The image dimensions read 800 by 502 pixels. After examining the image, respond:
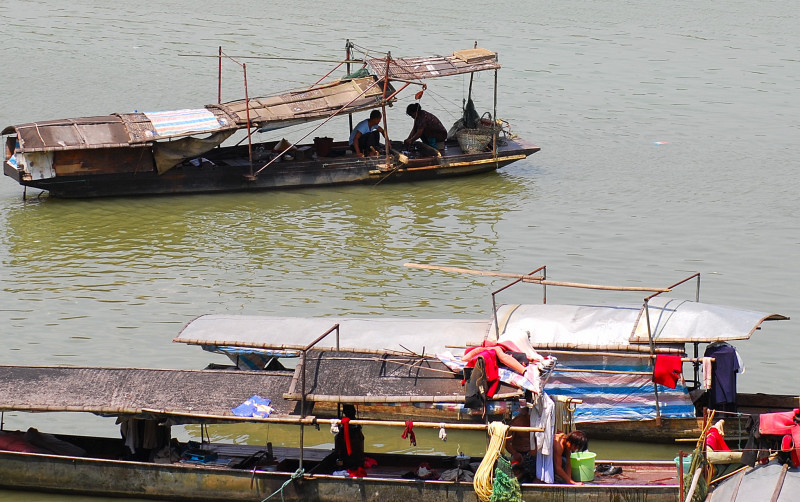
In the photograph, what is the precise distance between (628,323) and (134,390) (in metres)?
4.50

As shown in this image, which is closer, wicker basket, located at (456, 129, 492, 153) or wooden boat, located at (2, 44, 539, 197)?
wooden boat, located at (2, 44, 539, 197)

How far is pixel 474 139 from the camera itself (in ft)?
60.3

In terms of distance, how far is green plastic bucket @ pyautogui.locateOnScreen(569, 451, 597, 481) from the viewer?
905 cm

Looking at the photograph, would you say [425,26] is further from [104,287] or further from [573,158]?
[104,287]

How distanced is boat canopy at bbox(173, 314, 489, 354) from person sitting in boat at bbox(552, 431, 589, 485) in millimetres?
1688

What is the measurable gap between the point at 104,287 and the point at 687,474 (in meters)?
8.16

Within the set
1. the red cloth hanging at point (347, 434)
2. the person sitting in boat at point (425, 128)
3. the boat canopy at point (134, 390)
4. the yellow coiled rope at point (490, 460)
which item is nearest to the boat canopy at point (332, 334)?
the boat canopy at point (134, 390)

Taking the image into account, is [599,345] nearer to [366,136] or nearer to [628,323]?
[628,323]

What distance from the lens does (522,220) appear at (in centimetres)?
1702

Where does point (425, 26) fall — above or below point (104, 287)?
above

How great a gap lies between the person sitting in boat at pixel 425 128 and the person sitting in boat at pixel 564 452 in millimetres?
9881

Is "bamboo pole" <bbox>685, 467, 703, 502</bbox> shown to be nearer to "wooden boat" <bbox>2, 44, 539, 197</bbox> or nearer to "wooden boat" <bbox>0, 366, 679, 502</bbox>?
"wooden boat" <bbox>0, 366, 679, 502</bbox>

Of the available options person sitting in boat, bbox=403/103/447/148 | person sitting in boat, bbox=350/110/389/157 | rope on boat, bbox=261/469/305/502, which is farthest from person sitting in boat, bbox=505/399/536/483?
person sitting in boat, bbox=403/103/447/148

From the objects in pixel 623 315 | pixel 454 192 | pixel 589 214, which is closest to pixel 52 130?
pixel 454 192
